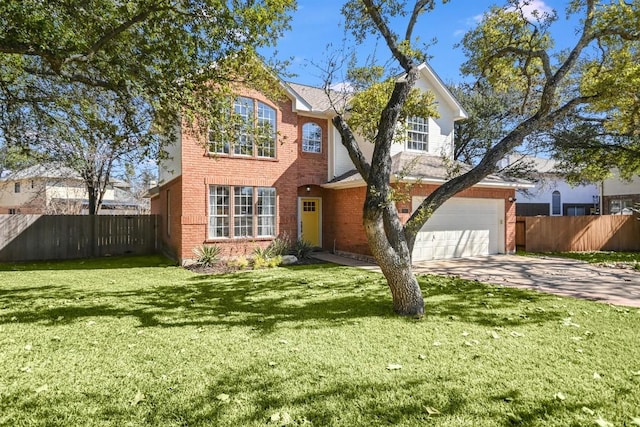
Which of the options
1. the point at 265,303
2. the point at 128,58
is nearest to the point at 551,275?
the point at 265,303

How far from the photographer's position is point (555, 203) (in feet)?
103

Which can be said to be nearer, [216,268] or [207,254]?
[216,268]

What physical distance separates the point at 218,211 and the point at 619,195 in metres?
27.8

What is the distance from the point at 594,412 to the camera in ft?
10.8

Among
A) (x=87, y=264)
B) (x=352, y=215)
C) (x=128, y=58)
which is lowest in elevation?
(x=87, y=264)

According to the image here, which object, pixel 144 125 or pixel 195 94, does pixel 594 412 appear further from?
pixel 144 125

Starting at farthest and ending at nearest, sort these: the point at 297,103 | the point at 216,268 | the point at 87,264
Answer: the point at 297,103
the point at 87,264
the point at 216,268

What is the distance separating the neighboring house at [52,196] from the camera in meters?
27.4

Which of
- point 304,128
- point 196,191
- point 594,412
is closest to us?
point 594,412

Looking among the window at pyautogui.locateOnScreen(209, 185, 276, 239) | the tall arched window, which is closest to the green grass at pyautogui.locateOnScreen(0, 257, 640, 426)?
the window at pyautogui.locateOnScreen(209, 185, 276, 239)

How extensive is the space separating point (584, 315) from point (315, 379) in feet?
17.4

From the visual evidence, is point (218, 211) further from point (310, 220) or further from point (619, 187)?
point (619, 187)

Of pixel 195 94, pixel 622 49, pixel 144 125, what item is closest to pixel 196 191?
pixel 144 125

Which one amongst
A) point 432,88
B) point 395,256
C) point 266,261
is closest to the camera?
point 395,256
